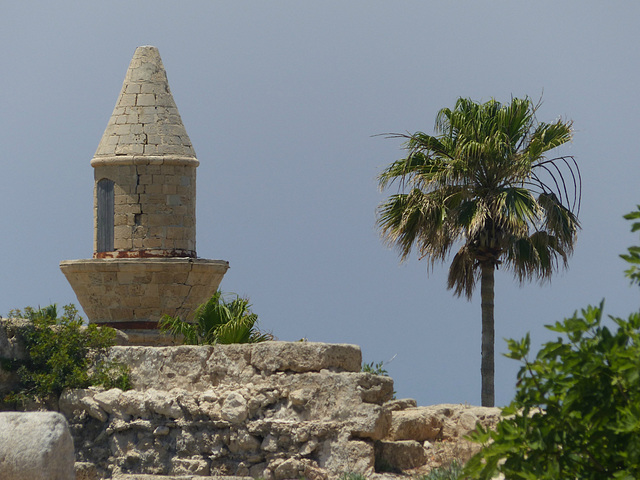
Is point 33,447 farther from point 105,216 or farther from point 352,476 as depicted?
point 105,216

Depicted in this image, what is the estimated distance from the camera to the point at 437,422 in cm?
1233

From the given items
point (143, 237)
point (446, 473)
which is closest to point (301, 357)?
point (446, 473)

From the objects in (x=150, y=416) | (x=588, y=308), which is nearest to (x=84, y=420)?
(x=150, y=416)

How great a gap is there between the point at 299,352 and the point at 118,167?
25.1 ft

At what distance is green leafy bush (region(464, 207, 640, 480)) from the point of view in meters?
6.30

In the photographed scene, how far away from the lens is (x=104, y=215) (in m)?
18.1

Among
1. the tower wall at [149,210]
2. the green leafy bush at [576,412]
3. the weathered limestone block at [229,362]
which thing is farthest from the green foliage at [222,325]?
the green leafy bush at [576,412]

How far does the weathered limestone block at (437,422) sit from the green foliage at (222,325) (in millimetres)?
2273

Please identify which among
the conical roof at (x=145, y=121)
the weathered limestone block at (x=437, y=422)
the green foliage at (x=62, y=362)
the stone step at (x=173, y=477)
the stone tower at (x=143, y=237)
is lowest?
the stone step at (x=173, y=477)

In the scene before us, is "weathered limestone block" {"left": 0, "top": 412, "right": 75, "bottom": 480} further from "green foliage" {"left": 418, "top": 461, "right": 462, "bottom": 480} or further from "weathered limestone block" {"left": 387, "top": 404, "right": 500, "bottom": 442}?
"weathered limestone block" {"left": 387, "top": 404, "right": 500, "bottom": 442}

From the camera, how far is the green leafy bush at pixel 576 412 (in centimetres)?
630

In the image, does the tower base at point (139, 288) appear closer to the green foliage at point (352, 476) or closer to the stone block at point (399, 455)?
the stone block at point (399, 455)

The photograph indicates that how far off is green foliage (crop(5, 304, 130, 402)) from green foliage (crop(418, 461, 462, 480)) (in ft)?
13.1

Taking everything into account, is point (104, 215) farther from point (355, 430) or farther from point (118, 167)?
point (355, 430)
